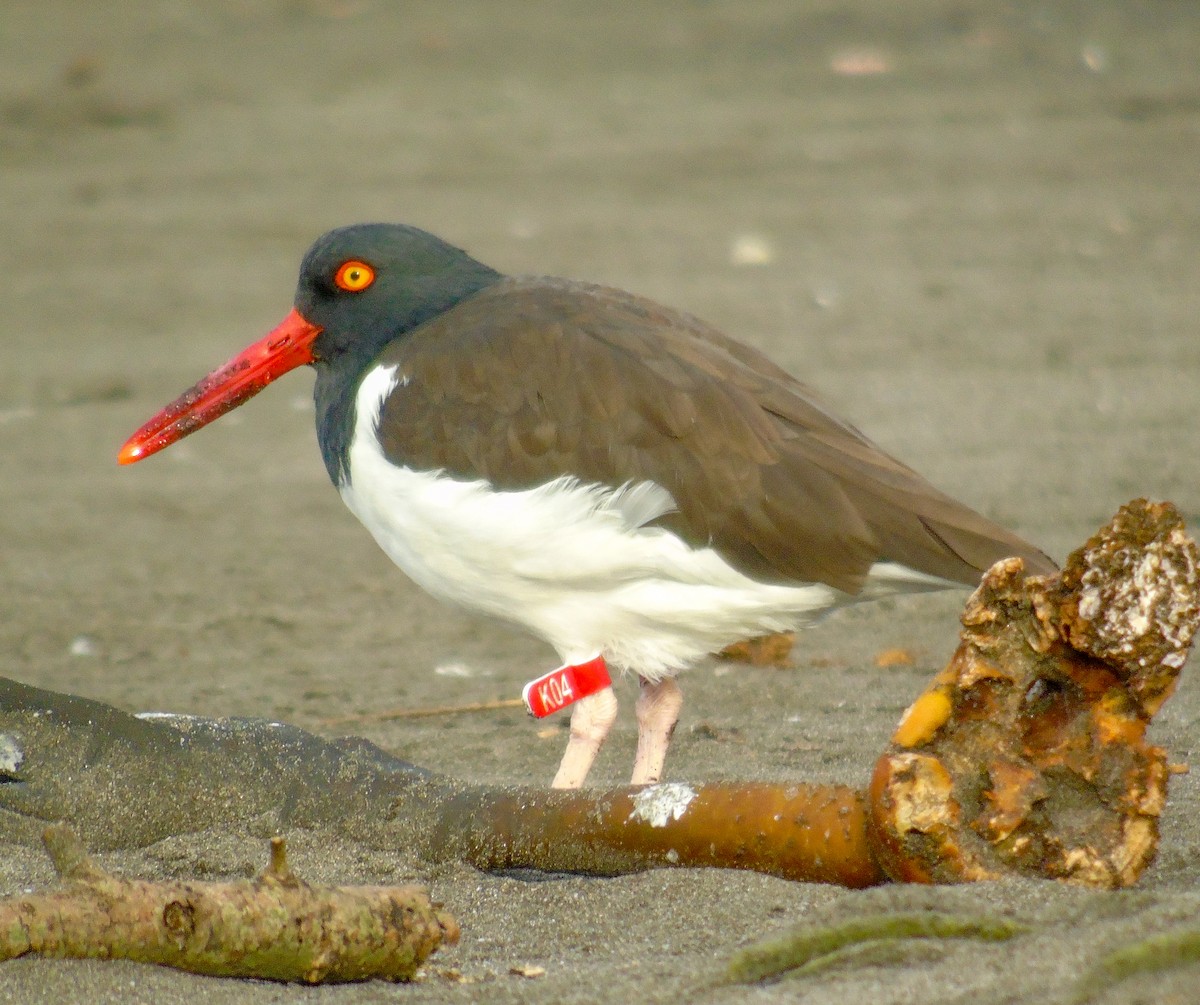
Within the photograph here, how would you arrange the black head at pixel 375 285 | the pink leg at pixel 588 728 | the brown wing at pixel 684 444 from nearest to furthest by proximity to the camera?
the brown wing at pixel 684 444 → the pink leg at pixel 588 728 → the black head at pixel 375 285

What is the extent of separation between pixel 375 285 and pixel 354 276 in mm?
63

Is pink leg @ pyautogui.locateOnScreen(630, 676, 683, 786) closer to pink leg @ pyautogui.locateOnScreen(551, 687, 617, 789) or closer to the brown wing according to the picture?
pink leg @ pyautogui.locateOnScreen(551, 687, 617, 789)

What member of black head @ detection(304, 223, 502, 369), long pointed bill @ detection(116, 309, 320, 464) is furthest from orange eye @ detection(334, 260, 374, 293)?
long pointed bill @ detection(116, 309, 320, 464)

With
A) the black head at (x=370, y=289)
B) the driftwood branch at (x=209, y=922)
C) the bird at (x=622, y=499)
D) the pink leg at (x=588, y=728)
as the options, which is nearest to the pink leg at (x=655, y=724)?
the bird at (x=622, y=499)

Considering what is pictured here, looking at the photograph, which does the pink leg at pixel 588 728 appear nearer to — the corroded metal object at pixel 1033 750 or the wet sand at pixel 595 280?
the wet sand at pixel 595 280

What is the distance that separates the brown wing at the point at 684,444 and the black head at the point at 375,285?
1.11 feet

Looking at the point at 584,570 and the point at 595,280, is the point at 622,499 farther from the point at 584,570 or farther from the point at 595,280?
the point at 595,280

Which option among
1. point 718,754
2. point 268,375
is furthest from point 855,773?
point 268,375

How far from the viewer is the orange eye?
181 inches

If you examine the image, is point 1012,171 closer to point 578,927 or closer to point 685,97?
point 685,97

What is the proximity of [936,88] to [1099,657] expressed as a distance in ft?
35.0

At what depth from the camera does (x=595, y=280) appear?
9883 millimetres

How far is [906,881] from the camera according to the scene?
2.83 meters

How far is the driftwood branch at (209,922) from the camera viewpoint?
8.71 ft
